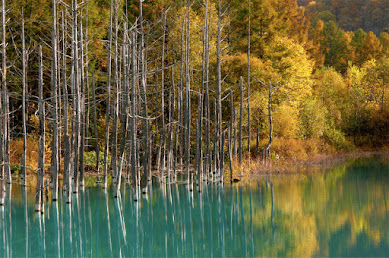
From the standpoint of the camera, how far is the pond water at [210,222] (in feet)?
39.0

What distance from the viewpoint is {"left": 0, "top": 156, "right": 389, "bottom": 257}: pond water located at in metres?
11.9

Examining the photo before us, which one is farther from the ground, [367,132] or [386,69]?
[386,69]

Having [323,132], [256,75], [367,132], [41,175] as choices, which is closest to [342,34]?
[367,132]

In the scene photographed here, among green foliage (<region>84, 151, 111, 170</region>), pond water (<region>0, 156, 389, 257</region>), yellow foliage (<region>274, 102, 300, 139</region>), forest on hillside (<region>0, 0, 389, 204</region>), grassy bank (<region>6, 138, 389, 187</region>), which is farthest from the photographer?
yellow foliage (<region>274, 102, 300, 139</region>)

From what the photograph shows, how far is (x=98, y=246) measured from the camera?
12.3 metres

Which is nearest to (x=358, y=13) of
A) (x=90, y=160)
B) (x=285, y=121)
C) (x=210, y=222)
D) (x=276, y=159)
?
(x=285, y=121)

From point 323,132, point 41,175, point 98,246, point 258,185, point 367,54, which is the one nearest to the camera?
point 98,246

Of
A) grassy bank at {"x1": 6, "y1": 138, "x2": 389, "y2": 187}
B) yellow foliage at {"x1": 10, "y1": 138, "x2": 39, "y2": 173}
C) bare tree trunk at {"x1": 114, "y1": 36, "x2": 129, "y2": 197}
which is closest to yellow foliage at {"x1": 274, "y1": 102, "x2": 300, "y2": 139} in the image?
grassy bank at {"x1": 6, "y1": 138, "x2": 389, "y2": 187}

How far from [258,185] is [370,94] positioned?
70.4ft

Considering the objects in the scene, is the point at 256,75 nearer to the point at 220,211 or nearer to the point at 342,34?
the point at 220,211

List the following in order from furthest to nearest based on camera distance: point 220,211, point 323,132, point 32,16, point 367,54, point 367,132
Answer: point 367,54 → point 367,132 → point 323,132 → point 32,16 → point 220,211

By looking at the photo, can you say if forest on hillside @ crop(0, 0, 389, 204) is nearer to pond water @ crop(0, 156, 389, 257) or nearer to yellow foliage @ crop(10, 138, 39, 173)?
yellow foliage @ crop(10, 138, 39, 173)

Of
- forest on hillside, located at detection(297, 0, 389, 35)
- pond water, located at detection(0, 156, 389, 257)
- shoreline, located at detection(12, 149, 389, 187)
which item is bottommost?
pond water, located at detection(0, 156, 389, 257)

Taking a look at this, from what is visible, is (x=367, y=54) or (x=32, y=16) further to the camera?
(x=367, y=54)
